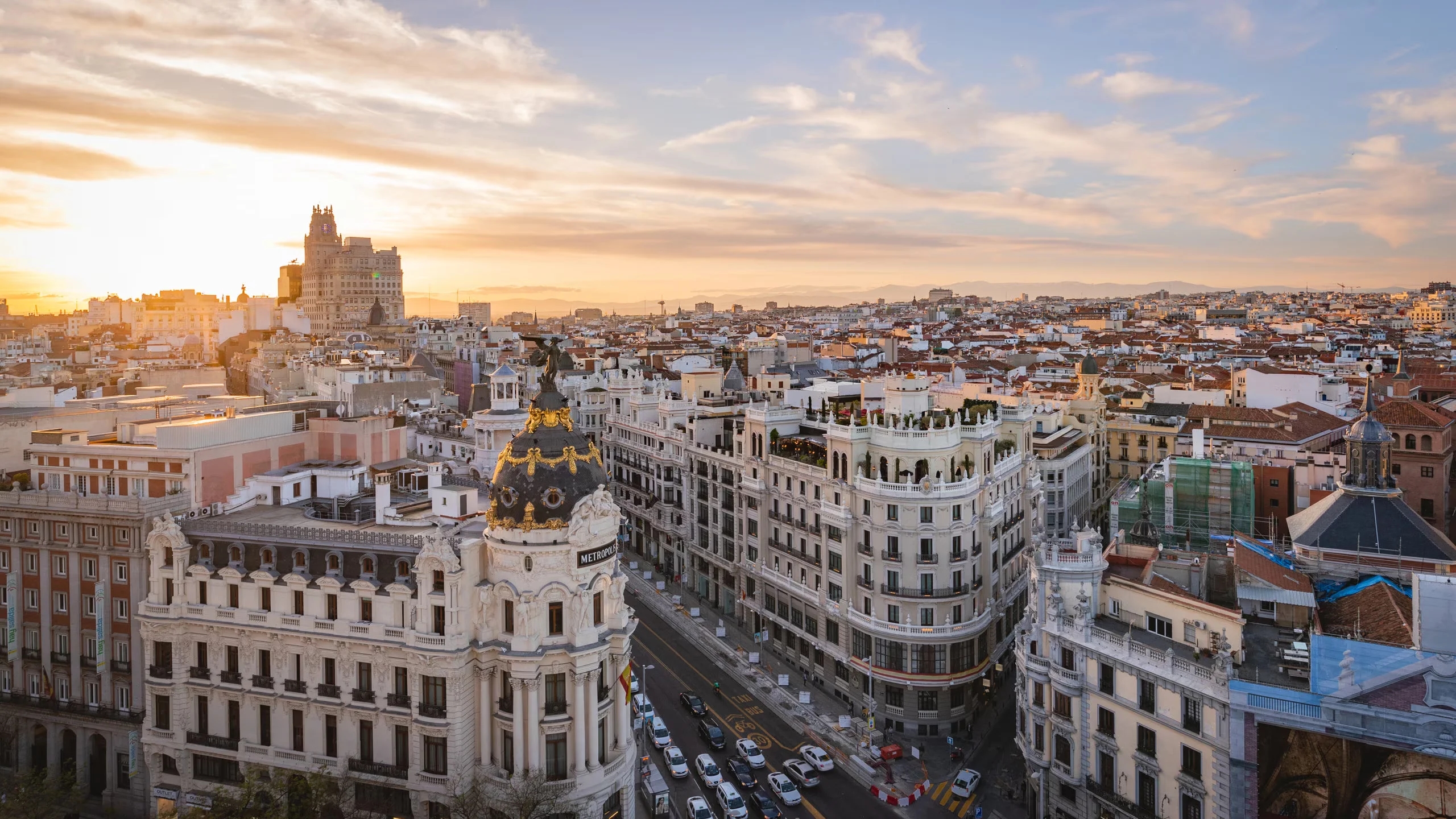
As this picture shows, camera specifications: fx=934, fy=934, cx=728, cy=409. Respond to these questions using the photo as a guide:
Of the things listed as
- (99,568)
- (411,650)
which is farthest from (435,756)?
(99,568)

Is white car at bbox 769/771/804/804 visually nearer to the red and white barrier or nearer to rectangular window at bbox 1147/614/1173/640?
the red and white barrier

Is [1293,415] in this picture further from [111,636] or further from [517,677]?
[111,636]

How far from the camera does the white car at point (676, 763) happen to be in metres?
60.2

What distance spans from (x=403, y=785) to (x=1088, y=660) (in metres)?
37.0

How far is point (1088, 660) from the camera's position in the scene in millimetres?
49906

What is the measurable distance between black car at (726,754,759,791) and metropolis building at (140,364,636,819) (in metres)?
9.65

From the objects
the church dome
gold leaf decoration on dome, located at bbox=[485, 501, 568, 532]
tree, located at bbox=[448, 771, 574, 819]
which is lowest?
tree, located at bbox=[448, 771, 574, 819]

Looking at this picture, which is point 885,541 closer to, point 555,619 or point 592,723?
point 592,723

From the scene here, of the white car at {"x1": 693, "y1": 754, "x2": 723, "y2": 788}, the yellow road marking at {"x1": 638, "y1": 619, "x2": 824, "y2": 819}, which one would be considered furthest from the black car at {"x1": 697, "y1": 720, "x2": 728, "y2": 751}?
the white car at {"x1": 693, "y1": 754, "x2": 723, "y2": 788}

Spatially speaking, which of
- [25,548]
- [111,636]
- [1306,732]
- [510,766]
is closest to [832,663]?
[510,766]

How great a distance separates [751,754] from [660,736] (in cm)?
658

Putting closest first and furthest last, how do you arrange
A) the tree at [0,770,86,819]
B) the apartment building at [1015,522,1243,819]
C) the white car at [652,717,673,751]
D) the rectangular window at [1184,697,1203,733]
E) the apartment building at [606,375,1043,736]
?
the tree at [0,770,86,819]
the rectangular window at [1184,697,1203,733]
the apartment building at [1015,522,1243,819]
the white car at [652,717,673,751]
the apartment building at [606,375,1043,736]

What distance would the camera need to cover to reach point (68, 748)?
199 feet

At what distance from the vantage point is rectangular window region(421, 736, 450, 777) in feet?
162
